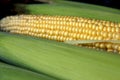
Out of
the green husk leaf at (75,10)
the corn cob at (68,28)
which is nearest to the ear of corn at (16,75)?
the corn cob at (68,28)

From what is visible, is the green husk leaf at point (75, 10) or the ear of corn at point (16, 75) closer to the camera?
the ear of corn at point (16, 75)

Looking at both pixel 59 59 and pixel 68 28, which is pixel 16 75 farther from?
pixel 68 28

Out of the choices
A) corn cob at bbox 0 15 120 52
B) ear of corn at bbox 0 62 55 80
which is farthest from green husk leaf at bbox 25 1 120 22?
ear of corn at bbox 0 62 55 80

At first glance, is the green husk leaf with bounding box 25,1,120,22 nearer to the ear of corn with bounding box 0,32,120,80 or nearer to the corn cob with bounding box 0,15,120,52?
the corn cob with bounding box 0,15,120,52

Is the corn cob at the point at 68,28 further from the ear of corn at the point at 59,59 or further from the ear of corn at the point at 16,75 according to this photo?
the ear of corn at the point at 16,75

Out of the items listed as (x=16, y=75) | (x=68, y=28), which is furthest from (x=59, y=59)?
(x=68, y=28)

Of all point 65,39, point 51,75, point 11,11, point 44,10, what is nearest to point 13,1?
point 11,11
